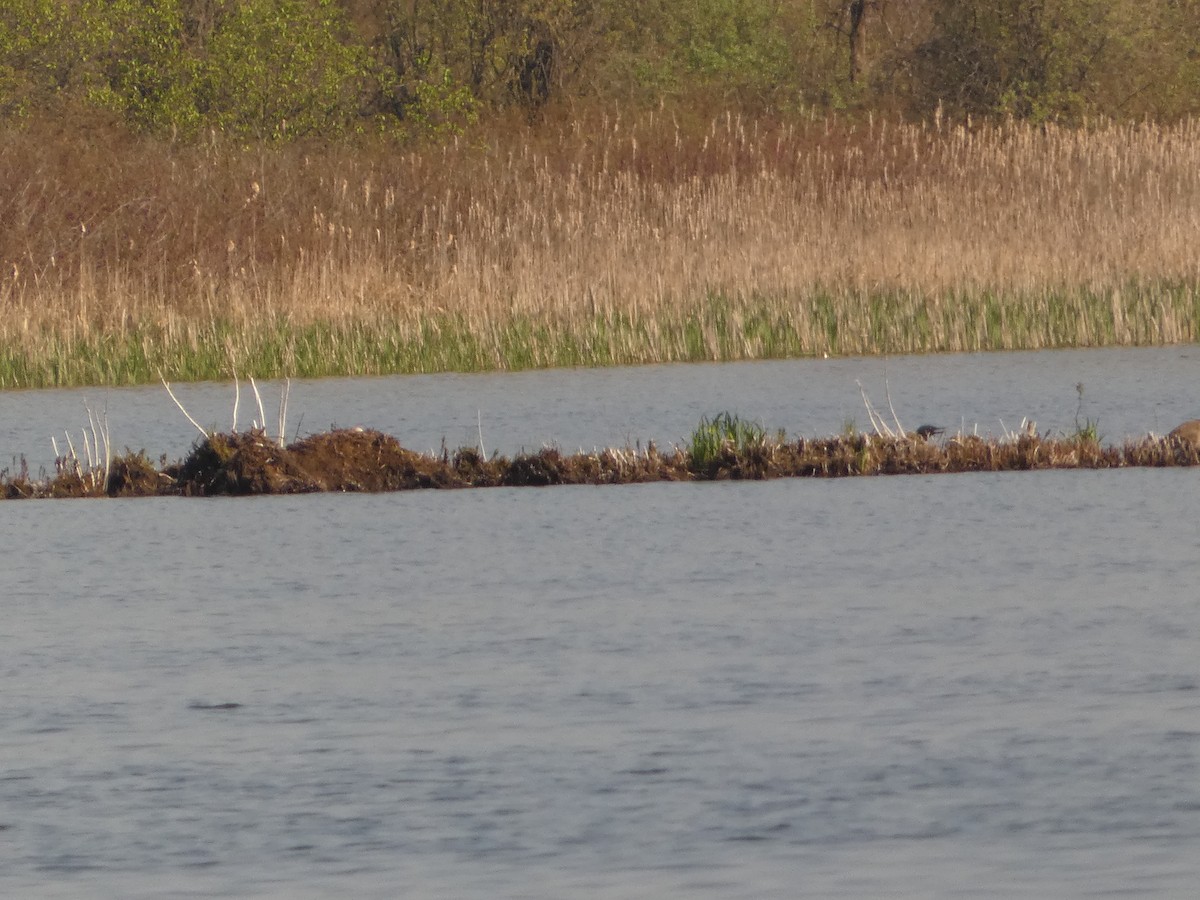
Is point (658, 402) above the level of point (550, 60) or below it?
below

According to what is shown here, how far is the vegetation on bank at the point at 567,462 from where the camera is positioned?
42.2 ft

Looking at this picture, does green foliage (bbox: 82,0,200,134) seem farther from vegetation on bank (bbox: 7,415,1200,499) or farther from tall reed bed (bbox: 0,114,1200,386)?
vegetation on bank (bbox: 7,415,1200,499)

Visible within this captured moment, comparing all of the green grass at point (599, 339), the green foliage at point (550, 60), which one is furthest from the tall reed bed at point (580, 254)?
the green foliage at point (550, 60)

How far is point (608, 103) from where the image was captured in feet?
119

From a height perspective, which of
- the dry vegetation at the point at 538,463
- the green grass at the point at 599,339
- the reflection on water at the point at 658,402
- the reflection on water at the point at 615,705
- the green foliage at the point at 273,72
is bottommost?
the reflection on water at the point at 615,705

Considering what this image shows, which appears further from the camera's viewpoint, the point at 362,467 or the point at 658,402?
the point at 658,402

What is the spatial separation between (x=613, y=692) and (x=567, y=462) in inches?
230

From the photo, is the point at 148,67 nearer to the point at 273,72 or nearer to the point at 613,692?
the point at 273,72

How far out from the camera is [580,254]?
71.1ft

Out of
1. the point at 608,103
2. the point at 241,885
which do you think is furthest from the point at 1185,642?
the point at 608,103

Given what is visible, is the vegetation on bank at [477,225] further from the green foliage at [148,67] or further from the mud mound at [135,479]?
the mud mound at [135,479]

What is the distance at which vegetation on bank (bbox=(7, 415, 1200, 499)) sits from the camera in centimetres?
1288

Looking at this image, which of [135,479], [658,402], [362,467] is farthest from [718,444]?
[658,402]

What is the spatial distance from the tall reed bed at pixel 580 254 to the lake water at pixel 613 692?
7.22 metres
